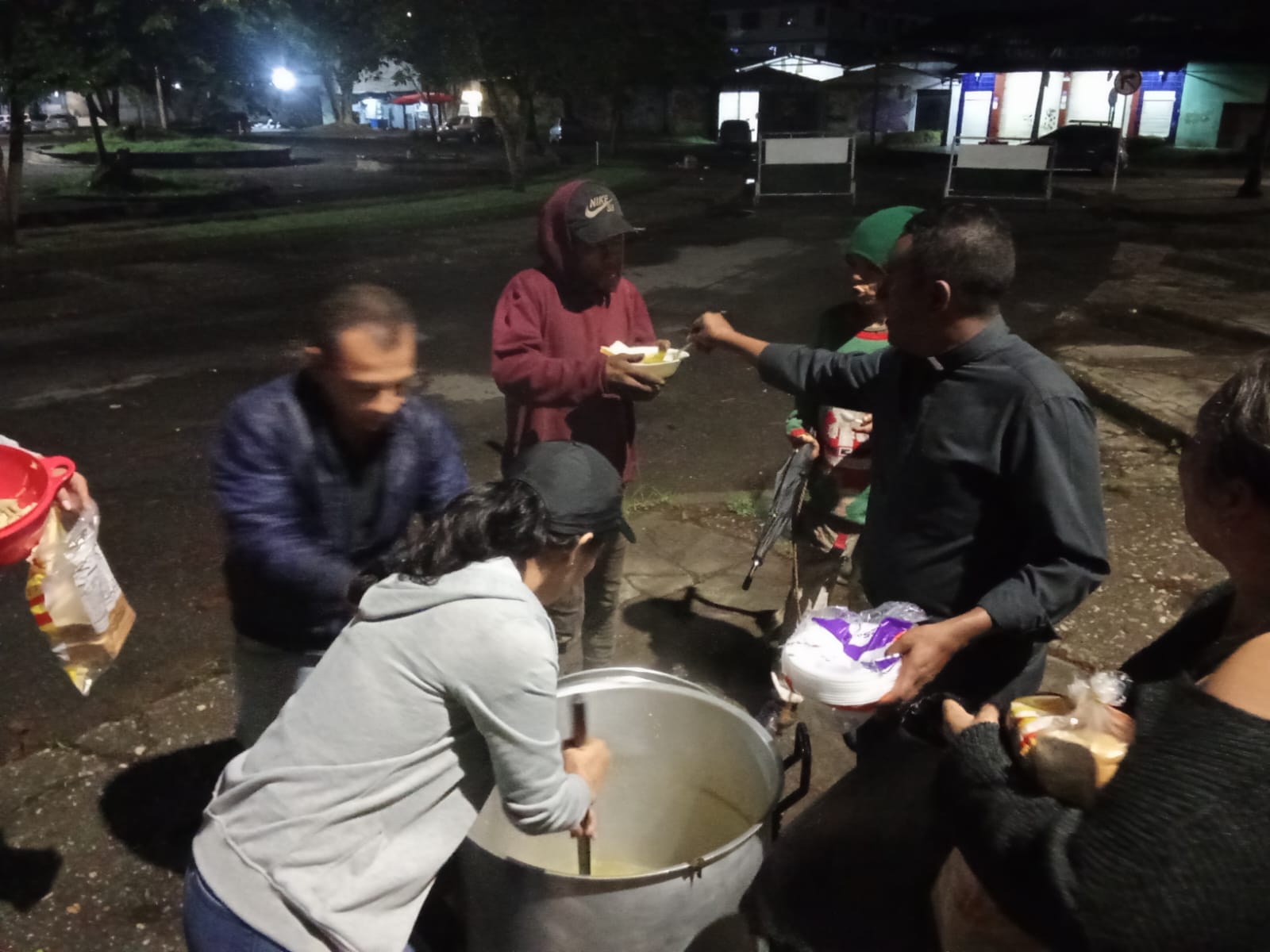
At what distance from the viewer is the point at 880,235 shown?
2936 millimetres

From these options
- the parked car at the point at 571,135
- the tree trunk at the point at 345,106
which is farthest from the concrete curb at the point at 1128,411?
the tree trunk at the point at 345,106

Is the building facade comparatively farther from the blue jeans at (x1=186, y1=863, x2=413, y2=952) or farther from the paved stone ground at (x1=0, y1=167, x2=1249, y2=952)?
the blue jeans at (x1=186, y1=863, x2=413, y2=952)

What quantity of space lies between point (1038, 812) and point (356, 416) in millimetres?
1538

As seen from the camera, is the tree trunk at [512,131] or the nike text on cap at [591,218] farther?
the tree trunk at [512,131]

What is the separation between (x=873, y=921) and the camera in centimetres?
175

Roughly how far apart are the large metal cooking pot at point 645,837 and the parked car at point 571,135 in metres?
37.0

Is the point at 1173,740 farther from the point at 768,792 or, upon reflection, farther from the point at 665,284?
the point at 665,284

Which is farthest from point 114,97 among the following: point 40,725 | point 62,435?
point 40,725

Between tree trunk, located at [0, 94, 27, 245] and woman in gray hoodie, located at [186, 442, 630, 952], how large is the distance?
45.9 feet

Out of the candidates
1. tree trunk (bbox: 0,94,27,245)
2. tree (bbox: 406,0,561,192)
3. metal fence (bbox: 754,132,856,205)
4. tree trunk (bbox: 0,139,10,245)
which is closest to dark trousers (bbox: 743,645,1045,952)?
tree trunk (bbox: 0,94,27,245)

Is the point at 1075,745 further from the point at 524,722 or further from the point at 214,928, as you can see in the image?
the point at 214,928

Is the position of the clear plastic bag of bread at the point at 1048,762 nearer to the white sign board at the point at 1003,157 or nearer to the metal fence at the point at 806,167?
the metal fence at the point at 806,167

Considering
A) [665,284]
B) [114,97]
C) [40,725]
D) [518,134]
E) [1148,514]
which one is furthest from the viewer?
[114,97]

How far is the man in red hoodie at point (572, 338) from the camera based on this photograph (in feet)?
9.64
